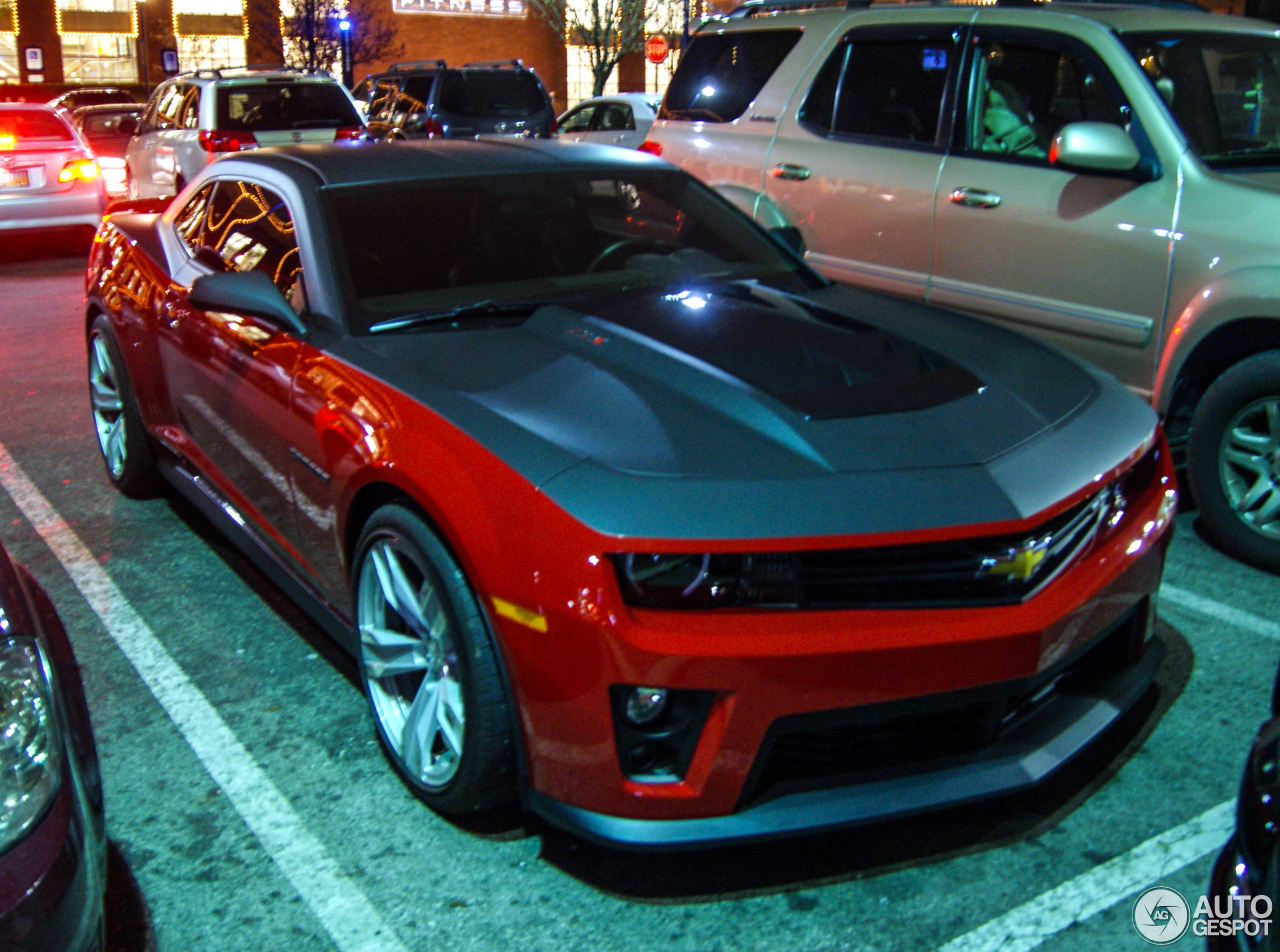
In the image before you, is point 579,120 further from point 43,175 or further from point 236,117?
point 43,175

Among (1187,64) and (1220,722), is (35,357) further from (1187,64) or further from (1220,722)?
(1220,722)

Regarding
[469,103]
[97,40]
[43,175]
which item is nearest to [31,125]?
[43,175]

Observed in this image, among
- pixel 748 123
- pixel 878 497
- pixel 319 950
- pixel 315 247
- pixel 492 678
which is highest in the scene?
pixel 748 123

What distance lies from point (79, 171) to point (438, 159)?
34.5 ft

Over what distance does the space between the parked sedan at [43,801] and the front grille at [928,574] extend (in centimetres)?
133

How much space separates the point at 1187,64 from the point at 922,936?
4.02 m

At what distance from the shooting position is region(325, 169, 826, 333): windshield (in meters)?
3.60

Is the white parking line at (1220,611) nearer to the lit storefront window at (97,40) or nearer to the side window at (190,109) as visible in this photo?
the side window at (190,109)

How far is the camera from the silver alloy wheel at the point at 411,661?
111 inches

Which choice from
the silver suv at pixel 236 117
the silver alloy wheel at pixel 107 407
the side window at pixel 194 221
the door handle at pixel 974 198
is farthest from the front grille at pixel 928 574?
the silver suv at pixel 236 117

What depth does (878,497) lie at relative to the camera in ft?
8.23

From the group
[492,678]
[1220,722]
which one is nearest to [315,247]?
[492,678]

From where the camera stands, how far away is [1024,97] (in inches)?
213

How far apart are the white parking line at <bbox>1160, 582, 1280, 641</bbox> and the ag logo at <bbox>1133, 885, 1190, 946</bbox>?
1.56 m
